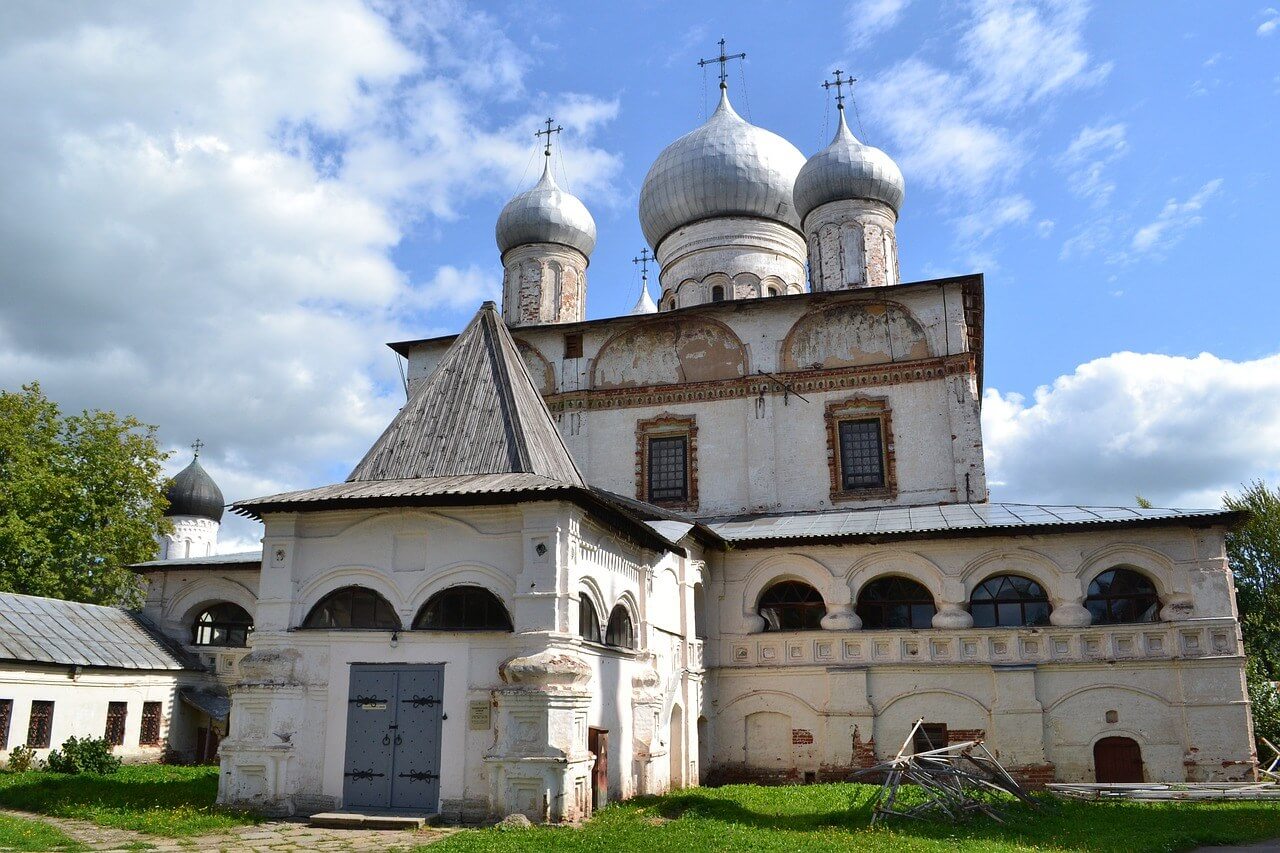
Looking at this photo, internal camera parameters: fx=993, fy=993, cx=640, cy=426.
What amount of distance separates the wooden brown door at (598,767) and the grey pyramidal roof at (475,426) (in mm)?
2751

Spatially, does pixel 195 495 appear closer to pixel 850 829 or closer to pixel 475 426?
pixel 475 426

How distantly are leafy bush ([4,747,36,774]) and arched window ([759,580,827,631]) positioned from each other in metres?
11.0

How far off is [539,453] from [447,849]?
5.03m

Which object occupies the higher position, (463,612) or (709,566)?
(709,566)

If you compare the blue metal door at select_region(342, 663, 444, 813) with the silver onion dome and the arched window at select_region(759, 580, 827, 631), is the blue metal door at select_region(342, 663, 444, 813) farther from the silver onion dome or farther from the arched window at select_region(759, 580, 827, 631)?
the silver onion dome

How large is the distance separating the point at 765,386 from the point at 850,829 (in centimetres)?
936

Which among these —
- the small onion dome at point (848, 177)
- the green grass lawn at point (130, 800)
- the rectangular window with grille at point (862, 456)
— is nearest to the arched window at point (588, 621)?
the green grass lawn at point (130, 800)

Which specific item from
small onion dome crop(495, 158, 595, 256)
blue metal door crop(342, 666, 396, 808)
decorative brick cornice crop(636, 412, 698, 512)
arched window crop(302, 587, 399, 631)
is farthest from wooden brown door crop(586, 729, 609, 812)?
small onion dome crop(495, 158, 595, 256)

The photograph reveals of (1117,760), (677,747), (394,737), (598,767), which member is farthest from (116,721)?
(1117,760)

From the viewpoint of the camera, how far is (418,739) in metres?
10.3

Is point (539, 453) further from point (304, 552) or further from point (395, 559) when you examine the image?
point (304, 552)

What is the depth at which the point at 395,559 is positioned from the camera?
35.6 feet

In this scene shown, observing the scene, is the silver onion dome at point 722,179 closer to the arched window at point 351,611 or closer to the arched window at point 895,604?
the arched window at point 895,604

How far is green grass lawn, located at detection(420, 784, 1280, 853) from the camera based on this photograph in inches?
332
